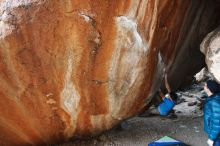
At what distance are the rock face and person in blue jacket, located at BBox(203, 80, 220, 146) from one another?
4.7 inches

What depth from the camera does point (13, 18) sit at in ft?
9.84

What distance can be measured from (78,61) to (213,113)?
1459mm

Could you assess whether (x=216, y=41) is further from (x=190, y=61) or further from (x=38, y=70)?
(x=38, y=70)

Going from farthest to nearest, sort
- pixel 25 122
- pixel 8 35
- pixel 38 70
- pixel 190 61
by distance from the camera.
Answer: pixel 190 61 < pixel 25 122 < pixel 38 70 < pixel 8 35

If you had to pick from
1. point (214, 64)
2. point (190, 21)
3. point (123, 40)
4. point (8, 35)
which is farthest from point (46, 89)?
point (190, 21)

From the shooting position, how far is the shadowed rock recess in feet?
9.95

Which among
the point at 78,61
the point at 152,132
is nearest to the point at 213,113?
the point at 152,132

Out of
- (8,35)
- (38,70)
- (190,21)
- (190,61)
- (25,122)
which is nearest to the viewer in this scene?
(8,35)

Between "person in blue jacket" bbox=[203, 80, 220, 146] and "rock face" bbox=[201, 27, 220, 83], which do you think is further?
"rock face" bbox=[201, 27, 220, 83]

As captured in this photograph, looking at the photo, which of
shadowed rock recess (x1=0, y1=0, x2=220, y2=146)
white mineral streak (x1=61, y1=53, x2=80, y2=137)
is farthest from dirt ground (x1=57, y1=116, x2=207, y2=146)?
white mineral streak (x1=61, y1=53, x2=80, y2=137)

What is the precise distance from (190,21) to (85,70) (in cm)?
164

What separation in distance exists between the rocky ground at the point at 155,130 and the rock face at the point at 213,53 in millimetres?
895

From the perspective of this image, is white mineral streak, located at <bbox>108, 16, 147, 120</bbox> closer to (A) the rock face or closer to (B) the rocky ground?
(B) the rocky ground

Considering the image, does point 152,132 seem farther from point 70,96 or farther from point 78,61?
point 78,61
